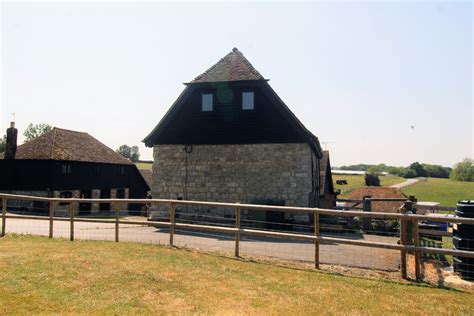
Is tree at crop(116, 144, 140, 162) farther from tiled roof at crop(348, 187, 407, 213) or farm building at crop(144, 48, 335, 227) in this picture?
farm building at crop(144, 48, 335, 227)

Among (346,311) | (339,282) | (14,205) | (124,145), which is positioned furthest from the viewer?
(124,145)

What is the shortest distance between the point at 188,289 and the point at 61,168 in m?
31.6

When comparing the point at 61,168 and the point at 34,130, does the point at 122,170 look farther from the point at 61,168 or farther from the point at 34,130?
the point at 34,130

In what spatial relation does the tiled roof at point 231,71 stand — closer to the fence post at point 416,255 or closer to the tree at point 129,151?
the fence post at point 416,255

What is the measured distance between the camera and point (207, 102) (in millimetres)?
18188

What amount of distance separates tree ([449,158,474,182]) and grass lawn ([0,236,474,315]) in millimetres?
110175

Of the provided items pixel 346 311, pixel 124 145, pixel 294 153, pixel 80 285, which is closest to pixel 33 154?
pixel 294 153

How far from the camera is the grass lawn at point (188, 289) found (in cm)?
530

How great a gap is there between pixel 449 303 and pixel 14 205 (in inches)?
1336

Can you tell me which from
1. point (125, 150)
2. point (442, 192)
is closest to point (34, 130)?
point (125, 150)

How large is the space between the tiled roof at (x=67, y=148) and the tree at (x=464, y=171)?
94.5 metres

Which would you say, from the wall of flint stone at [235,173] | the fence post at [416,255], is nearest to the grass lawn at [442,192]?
the wall of flint stone at [235,173]

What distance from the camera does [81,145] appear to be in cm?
3859

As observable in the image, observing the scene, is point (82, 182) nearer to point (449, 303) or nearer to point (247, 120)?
point (247, 120)
